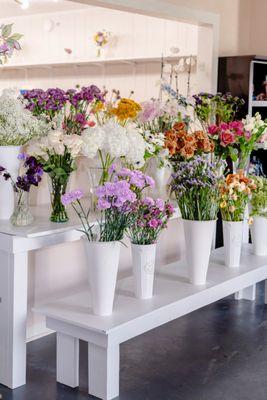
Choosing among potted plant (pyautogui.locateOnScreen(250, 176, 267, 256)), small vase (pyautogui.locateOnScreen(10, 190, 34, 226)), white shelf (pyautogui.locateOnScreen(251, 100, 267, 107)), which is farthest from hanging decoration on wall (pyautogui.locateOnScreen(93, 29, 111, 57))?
small vase (pyautogui.locateOnScreen(10, 190, 34, 226))

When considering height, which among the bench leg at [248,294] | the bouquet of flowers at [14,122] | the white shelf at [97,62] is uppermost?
the white shelf at [97,62]

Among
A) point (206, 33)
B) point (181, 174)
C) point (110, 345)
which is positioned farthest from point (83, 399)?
point (206, 33)

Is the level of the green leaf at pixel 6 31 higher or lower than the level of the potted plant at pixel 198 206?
higher

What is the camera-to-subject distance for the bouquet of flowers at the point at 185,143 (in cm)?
355

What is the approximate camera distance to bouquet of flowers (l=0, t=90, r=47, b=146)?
3.09 metres

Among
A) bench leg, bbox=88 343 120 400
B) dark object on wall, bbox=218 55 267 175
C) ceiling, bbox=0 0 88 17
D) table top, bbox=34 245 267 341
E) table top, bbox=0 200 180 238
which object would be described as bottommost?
bench leg, bbox=88 343 120 400

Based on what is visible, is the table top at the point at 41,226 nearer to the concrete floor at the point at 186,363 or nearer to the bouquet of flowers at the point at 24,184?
the bouquet of flowers at the point at 24,184

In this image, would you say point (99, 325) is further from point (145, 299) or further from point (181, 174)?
point (181, 174)

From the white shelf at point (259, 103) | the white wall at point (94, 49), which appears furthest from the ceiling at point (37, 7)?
the white shelf at point (259, 103)

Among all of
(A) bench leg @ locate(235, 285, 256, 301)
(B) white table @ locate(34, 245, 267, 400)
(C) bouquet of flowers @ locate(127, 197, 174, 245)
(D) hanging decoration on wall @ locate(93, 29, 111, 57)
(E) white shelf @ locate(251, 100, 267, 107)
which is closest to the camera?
(B) white table @ locate(34, 245, 267, 400)

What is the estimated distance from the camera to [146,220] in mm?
3014

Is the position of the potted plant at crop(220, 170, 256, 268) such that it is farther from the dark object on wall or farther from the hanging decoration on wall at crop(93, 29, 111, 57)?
the hanging decoration on wall at crop(93, 29, 111, 57)

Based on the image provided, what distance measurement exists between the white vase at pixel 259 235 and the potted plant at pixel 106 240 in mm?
1248

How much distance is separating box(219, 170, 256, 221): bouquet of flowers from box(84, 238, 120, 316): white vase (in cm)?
87
